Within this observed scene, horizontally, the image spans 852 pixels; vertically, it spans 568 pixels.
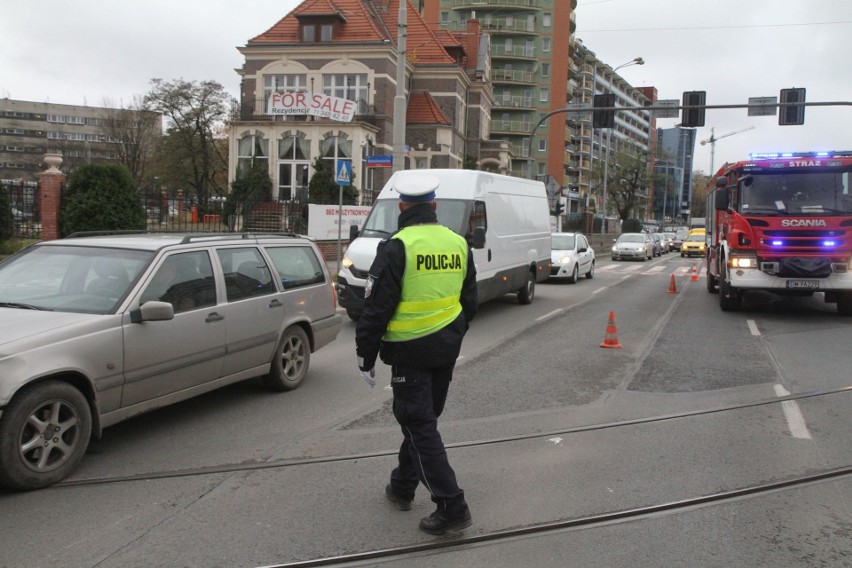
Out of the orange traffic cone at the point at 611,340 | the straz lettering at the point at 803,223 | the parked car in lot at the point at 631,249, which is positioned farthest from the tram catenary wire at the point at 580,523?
the parked car in lot at the point at 631,249

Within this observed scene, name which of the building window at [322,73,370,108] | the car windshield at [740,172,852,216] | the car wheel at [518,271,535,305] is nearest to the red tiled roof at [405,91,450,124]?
the building window at [322,73,370,108]

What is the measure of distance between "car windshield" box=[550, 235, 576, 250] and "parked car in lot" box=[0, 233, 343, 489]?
15594 millimetres

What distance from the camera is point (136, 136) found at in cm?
5984

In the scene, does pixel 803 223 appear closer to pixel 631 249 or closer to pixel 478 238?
pixel 478 238

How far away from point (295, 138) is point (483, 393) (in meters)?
33.9

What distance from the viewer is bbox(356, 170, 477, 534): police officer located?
3.78m

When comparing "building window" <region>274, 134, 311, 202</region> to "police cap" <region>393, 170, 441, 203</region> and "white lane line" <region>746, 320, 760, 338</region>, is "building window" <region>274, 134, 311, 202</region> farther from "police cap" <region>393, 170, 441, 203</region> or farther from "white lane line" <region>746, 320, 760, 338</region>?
"police cap" <region>393, 170, 441, 203</region>

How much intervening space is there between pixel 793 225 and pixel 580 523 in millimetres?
10619

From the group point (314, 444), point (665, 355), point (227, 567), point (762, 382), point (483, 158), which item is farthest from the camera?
point (483, 158)

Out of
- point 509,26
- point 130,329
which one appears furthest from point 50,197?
point 509,26

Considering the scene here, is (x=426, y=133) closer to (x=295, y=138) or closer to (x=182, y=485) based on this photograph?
(x=295, y=138)

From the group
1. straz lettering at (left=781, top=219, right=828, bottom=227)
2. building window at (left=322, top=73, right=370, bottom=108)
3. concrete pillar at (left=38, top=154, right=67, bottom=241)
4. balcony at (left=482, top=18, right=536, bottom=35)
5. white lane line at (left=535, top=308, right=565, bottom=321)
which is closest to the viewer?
straz lettering at (left=781, top=219, right=828, bottom=227)

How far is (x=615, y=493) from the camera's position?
4.61m

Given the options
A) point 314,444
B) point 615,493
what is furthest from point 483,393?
point 615,493
